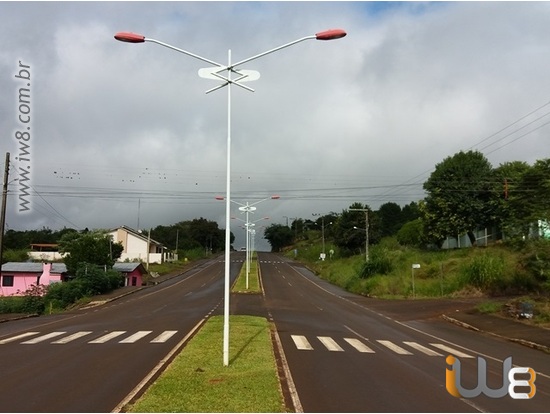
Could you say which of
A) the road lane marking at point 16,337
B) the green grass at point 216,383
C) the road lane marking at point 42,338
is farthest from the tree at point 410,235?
the green grass at point 216,383

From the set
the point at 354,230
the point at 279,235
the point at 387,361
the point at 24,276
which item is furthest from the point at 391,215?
the point at 387,361

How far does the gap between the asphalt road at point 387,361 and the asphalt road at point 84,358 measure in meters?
3.69

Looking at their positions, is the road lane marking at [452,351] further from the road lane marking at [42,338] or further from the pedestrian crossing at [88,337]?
the road lane marking at [42,338]

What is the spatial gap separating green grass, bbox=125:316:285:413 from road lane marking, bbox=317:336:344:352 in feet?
8.41

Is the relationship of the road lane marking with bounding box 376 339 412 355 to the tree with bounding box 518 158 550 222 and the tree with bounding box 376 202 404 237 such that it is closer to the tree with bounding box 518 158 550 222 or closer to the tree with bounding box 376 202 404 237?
the tree with bounding box 518 158 550 222

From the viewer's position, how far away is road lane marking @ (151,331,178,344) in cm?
1911

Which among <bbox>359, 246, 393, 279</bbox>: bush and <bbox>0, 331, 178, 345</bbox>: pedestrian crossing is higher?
<bbox>359, 246, 393, 279</bbox>: bush

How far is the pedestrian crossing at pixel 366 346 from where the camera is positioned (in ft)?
58.0

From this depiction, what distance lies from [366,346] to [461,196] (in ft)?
149

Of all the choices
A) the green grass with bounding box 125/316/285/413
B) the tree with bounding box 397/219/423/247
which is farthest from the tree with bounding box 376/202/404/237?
the green grass with bounding box 125/316/285/413

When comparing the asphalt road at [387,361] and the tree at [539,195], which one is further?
the tree at [539,195]

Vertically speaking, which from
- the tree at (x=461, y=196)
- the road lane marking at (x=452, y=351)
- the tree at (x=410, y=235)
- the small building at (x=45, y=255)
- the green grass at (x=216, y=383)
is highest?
the tree at (x=461, y=196)

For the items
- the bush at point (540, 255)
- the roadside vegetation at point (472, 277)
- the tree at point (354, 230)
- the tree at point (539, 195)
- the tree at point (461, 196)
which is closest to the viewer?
the tree at point (539, 195)

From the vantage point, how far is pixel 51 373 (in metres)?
12.3
